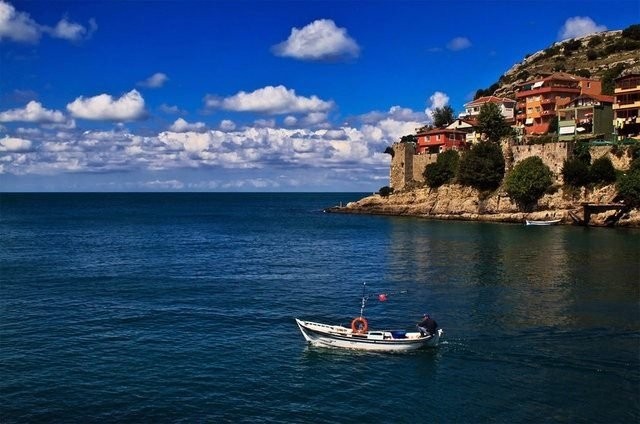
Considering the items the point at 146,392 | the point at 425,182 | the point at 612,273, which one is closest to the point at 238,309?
the point at 146,392

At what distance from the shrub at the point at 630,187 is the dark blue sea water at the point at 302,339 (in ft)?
56.9

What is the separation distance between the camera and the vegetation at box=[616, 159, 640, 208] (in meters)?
76.6

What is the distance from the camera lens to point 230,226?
106 m

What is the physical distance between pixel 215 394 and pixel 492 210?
77.0 metres

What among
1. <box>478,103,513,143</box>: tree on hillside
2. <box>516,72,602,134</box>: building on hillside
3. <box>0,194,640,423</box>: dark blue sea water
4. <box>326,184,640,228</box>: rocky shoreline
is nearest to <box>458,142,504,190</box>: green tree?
<box>326,184,640,228</box>: rocky shoreline

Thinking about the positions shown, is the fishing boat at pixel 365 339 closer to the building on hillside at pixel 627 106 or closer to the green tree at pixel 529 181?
the green tree at pixel 529 181

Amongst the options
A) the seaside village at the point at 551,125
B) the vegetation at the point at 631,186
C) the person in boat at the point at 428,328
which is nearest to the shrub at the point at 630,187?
the vegetation at the point at 631,186

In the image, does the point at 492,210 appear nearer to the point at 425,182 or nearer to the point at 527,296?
the point at 425,182

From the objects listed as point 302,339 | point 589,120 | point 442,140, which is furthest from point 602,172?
point 302,339

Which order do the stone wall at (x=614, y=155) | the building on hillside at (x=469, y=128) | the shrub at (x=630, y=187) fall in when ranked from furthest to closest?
1. the building on hillside at (x=469, y=128)
2. the stone wall at (x=614, y=155)
3. the shrub at (x=630, y=187)

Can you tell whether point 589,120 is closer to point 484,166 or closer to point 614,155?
point 614,155

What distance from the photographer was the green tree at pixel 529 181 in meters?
87.2

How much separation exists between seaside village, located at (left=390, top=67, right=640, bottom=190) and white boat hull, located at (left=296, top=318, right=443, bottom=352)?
221ft

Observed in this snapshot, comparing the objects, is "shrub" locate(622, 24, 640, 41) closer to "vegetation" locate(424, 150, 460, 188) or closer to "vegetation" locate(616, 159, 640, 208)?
"vegetation" locate(424, 150, 460, 188)
